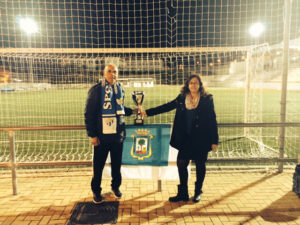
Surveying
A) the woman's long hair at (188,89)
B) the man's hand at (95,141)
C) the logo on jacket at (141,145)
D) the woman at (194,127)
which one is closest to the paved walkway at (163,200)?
the woman at (194,127)

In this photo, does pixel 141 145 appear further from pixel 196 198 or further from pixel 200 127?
pixel 196 198

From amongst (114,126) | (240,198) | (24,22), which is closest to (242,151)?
(240,198)

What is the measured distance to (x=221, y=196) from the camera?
3.73 metres

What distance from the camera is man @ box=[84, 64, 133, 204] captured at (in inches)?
126

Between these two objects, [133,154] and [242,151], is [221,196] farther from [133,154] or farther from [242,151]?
[242,151]

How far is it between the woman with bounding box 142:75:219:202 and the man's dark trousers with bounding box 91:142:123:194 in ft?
2.78

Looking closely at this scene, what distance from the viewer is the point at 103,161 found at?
3.46 meters

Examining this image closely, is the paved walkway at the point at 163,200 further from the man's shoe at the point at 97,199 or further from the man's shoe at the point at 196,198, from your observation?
the man's shoe at the point at 97,199

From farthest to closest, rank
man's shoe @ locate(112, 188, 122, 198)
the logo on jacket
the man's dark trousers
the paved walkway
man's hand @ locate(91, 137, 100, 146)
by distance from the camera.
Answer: the logo on jacket, man's shoe @ locate(112, 188, 122, 198), the man's dark trousers, man's hand @ locate(91, 137, 100, 146), the paved walkway

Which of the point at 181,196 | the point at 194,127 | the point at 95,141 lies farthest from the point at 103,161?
the point at 194,127

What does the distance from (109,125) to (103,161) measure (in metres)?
0.57

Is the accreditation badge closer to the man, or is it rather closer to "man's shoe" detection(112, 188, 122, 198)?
the man

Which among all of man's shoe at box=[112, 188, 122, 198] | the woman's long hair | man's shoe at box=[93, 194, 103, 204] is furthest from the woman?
man's shoe at box=[93, 194, 103, 204]

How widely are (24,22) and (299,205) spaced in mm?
9869
